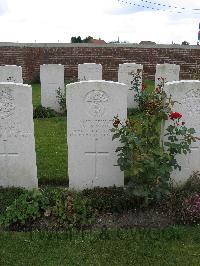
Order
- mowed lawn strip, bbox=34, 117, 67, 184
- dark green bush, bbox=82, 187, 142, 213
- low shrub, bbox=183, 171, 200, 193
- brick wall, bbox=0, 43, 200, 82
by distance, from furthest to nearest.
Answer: brick wall, bbox=0, 43, 200, 82, mowed lawn strip, bbox=34, 117, 67, 184, low shrub, bbox=183, 171, 200, 193, dark green bush, bbox=82, 187, 142, 213

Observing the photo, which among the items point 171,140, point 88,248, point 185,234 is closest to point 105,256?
point 88,248

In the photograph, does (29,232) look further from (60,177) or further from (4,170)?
(60,177)

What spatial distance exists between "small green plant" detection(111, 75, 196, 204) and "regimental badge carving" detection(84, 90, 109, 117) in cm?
30

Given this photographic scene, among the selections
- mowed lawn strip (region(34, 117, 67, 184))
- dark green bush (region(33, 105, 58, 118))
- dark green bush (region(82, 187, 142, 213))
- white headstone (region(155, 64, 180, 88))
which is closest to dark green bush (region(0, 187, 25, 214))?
mowed lawn strip (region(34, 117, 67, 184))

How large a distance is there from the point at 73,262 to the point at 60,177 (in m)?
2.23

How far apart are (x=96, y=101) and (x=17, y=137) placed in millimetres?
1185

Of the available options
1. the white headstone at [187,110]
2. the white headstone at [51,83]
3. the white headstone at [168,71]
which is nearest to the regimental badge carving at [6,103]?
the white headstone at [187,110]

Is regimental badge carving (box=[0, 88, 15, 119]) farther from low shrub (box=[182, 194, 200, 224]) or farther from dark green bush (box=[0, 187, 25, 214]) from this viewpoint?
low shrub (box=[182, 194, 200, 224])

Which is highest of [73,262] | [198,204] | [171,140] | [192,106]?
[192,106]

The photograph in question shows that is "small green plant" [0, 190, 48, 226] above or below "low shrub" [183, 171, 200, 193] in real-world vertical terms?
below

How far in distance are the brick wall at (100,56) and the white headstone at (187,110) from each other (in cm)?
1467

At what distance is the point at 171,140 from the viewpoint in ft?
16.4

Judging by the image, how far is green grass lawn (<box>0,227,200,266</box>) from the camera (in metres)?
4.05

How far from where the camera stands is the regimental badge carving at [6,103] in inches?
206
